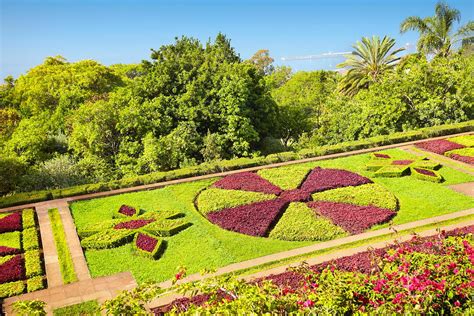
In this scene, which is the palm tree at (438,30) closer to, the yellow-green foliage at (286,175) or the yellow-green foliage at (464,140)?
the yellow-green foliage at (464,140)

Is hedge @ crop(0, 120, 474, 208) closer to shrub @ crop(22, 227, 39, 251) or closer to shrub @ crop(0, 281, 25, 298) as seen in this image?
shrub @ crop(22, 227, 39, 251)

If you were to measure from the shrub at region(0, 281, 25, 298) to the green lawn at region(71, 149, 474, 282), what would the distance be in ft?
4.86

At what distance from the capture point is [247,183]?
14984 millimetres

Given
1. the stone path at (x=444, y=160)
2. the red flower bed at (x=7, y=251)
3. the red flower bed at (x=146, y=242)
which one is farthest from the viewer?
the stone path at (x=444, y=160)

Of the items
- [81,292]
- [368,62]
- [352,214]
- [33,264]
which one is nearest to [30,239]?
[33,264]

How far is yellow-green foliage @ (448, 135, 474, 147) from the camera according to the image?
739 inches

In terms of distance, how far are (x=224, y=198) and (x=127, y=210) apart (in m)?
3.00

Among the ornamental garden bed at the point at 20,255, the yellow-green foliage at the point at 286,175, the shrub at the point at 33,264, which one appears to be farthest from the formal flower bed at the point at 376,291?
the yellow-green foliage at the point at 286,175

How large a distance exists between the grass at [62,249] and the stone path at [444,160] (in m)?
13.7

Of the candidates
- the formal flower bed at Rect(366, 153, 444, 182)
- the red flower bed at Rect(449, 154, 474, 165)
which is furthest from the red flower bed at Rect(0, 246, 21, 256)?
the red flower bed at Rect(449, 154, 474, 165)

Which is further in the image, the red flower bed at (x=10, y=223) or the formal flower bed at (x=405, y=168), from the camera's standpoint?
the formal flower bed at (x=405, y=168)

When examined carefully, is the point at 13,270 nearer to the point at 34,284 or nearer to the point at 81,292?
the point at 34,284

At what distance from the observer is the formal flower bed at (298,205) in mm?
11820

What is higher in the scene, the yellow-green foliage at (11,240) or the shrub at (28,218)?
the shrub at (28,218)
